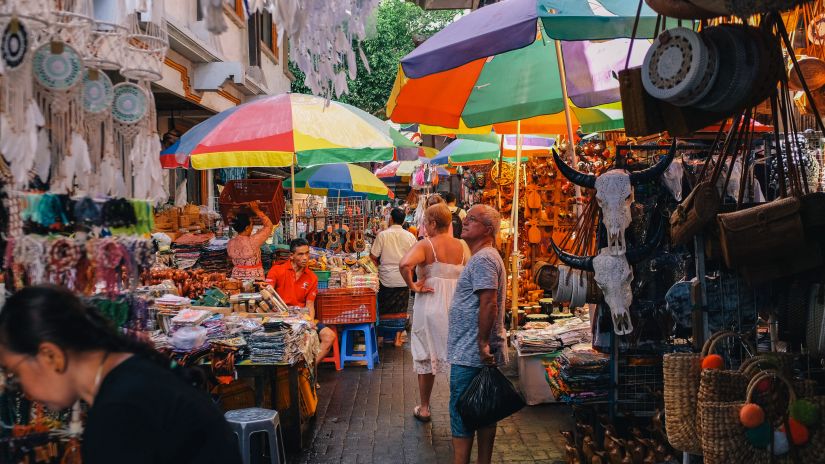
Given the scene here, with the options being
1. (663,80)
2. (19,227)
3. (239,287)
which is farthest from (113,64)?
(239,287)

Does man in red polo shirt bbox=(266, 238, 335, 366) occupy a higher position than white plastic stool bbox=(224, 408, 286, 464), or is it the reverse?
man in red polo shirt bbox=(266, 238, 335, 366)

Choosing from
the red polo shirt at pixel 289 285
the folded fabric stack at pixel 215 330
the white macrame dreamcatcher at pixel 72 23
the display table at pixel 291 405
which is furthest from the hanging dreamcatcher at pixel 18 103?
the red polo shirt at pixel 289 285

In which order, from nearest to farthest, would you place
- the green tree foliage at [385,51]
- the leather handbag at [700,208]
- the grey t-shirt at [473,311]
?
1. the leather handbag at [700,208]
2. the grey t-shirt at [473,311]
3. the green tree foliage at [385,51]

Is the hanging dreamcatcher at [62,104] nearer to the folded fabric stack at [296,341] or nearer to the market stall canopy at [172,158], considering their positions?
the folded fabric stack at [296,341]

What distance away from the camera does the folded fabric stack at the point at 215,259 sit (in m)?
9.43

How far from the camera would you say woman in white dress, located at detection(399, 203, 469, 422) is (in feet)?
23.4

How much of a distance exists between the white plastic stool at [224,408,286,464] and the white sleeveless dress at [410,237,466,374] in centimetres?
224

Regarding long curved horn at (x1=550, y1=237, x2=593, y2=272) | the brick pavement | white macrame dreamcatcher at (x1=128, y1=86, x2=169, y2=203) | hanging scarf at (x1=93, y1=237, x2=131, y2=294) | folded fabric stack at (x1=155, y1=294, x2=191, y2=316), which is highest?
white macrame dreamcatcher at (x1=128, y1=86, x2=169, y2=203)

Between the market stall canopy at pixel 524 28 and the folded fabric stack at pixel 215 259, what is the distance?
5314 mm

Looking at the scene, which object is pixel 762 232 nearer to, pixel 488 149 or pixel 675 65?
pixel 675 65

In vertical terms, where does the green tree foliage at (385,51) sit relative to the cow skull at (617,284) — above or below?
above

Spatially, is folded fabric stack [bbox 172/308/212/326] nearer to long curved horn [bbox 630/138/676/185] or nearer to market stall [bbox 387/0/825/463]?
market stall [bbox 387/0/825/463]

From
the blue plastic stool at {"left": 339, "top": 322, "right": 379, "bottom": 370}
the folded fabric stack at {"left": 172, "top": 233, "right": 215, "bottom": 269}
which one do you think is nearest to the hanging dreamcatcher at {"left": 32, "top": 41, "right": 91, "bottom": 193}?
the folded fabric stack at {"left": 172, "top": 233, "right": 215, "bottom": 269}

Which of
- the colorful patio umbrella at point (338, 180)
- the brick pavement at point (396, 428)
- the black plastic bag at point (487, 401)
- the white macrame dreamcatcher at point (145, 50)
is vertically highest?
the colorful patio umbrella at point (338, 180)
